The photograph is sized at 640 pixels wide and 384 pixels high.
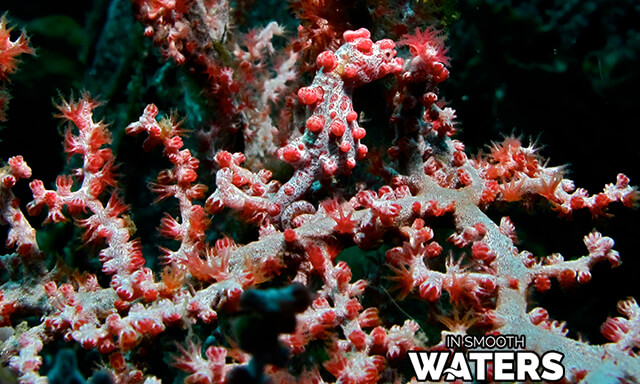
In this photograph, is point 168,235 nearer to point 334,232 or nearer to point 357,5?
point 334,232

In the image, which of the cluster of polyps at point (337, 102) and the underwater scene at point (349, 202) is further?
the cluster of polyps at point (337, 102)

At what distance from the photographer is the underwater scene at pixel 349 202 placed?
6.52ft

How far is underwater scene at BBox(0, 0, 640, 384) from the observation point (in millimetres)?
1986

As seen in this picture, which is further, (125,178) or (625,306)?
(125,178)

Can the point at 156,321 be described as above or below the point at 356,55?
below

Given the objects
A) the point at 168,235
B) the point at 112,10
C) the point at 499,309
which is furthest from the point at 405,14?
the point at 112,10

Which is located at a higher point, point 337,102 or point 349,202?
point 337,102

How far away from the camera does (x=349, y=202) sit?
8.00ft

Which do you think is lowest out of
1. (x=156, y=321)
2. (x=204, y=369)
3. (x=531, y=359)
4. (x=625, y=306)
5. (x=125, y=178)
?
(x=204, y=369)

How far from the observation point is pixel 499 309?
2.05 metres

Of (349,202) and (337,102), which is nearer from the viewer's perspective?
(337,102)

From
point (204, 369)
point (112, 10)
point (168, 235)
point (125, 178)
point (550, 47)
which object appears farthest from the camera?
point (112, 10)

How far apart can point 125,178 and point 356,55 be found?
7.28 feet

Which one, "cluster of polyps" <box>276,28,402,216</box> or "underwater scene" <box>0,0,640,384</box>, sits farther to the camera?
"cluster of polyps" <box>276,28,402,216</box>
